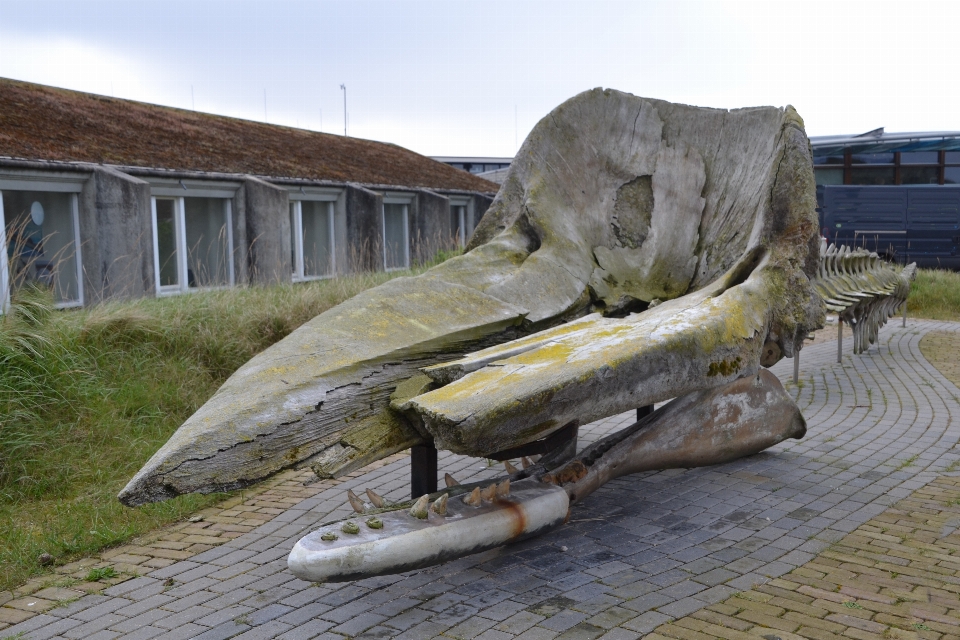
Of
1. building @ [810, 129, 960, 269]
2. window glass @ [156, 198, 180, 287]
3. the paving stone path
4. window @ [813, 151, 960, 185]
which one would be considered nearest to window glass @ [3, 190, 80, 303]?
window glass @ [156, 198, 180, 287]

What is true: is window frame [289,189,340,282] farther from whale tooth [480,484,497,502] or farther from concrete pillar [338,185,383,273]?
whale tooth [480,484,497,502]

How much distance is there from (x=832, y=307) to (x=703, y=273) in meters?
3.15

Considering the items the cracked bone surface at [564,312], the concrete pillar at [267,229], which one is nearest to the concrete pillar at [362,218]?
the concrete pillar at [267,229]

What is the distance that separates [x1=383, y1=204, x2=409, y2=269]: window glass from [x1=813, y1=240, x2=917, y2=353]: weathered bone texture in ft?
29.8

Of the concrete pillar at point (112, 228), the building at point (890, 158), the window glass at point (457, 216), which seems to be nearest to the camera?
the concrete pillar at point (112, 228)

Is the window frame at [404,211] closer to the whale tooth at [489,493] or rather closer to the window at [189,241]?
the window at [189,241]

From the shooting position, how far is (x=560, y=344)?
3820 millimetres

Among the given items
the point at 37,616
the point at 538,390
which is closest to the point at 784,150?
the point at 538,390

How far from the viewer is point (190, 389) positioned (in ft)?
23.1

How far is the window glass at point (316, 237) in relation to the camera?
15.5 metres

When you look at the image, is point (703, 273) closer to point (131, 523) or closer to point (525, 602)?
point (525, 602)

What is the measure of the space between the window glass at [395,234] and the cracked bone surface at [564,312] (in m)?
11.4

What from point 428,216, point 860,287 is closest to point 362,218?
point 428,216

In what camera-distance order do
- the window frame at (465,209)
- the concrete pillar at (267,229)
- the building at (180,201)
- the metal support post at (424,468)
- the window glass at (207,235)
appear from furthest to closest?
1. the window frame at (465,209)
2. the concrete pillar at (267,229)
3. the window glass at (207,235)
4. the building at (180,201)
5. the metal support post at (424,468)
